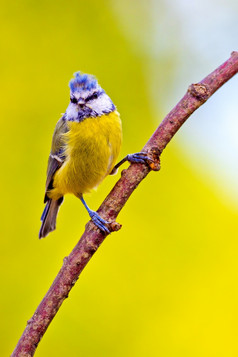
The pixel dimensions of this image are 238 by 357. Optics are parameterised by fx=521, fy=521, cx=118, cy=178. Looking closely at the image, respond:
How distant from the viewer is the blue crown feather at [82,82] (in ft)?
7.55

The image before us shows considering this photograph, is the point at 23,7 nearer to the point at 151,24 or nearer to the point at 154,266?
the point at 151,24

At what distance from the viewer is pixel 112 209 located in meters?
1.67

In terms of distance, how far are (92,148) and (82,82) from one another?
300mm

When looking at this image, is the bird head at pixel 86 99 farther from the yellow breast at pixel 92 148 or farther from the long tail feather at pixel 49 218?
the long tail feather at pixel 49 218

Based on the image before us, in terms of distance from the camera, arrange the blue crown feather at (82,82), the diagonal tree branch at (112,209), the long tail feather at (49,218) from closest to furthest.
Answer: the diagonal tree branch at (112,209), the blue crown feather at (82,82), the long tail feather at (49,218)

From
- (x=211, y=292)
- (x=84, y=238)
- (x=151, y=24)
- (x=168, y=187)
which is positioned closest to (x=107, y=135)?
(x=84, y=238)

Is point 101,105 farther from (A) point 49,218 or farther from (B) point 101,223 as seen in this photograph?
(B) point 101,223

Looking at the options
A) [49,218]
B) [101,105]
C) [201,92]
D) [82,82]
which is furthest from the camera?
[49,218]

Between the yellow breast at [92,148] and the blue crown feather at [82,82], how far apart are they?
0.15 m

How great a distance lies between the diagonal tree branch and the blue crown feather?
71cm

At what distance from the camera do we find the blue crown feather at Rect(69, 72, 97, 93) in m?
2.30

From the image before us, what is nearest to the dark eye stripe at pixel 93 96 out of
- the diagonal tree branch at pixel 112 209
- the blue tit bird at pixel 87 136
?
the blue tit bird at pixel 87 136

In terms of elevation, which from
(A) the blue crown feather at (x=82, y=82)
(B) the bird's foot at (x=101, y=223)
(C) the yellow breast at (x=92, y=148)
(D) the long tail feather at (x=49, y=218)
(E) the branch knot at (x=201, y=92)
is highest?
(A) the blue crown feather at (x=82, y=82)

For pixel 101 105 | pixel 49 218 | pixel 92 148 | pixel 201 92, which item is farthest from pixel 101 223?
pixel 49 218
